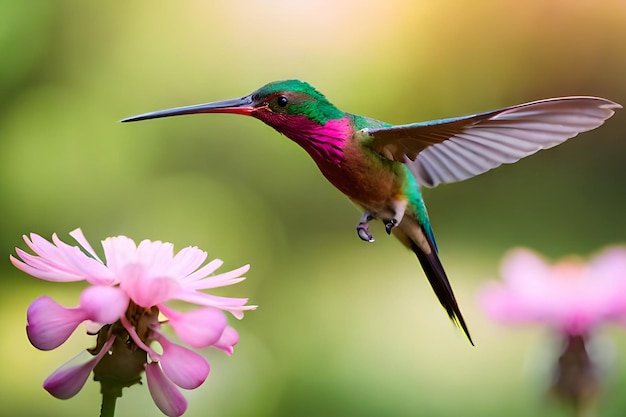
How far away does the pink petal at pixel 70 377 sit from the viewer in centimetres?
41

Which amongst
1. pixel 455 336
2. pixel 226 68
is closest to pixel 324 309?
pixel 455 336

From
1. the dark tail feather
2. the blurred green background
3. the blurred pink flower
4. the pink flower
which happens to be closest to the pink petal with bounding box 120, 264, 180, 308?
the pink flower

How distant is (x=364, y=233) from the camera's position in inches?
24.7

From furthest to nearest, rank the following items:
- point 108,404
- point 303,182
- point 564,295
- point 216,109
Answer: point 303,182
point 564,295
point 216,109
point 108,404

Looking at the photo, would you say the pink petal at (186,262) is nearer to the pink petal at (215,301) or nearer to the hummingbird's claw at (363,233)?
the pink petal at (215,301)

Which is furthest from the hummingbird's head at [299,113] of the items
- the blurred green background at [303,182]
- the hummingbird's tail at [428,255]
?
the blurred green background at [303,182]

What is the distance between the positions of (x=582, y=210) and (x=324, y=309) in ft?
3.29

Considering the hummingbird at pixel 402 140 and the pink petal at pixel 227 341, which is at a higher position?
the hummingbird at pixel 402 140

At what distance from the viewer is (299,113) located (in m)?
0.60

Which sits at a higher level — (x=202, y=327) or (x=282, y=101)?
(x=282, y=101)

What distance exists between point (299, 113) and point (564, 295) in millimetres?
625

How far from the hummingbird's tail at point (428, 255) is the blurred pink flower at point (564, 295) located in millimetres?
402

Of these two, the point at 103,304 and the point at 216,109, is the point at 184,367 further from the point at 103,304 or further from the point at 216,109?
the point at 216,109

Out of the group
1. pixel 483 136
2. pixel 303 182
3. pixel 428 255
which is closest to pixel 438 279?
pixel 428 255
